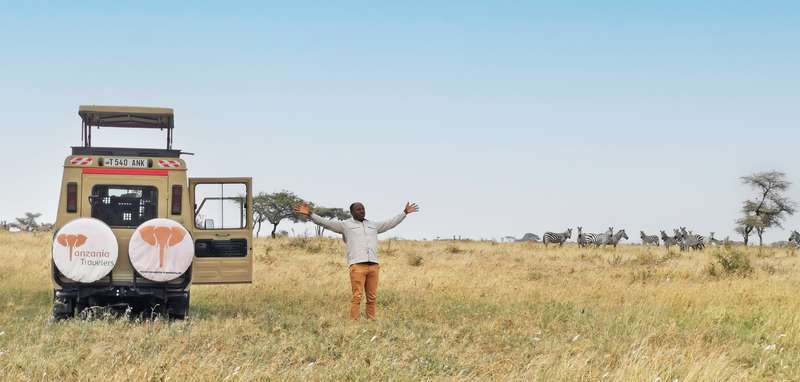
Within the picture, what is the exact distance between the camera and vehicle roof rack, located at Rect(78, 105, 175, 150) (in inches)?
564

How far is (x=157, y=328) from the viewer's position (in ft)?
38.1

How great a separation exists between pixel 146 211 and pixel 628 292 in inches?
383

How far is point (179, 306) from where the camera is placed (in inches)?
534

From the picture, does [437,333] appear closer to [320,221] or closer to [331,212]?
[320,221]

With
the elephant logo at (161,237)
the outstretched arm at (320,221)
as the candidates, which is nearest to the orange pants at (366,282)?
the outstretched arm at (320,221)

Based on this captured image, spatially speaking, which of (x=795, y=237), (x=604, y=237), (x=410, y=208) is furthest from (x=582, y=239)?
(x=410, y=208)

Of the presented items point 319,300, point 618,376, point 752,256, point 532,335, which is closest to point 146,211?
point 319,300

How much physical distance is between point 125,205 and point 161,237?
146 cm

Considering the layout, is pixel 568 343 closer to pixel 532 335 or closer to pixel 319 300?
pixel 532 335

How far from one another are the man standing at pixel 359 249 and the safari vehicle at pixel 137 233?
1.46 metres

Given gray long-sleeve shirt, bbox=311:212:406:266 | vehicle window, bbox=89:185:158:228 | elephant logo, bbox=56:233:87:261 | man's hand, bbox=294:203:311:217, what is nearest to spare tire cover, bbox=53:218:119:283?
elephant logo, bbox=56:233:87:261

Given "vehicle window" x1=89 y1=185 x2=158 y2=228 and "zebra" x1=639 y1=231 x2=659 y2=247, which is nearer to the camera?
"vehicle window" x1=89 y1=185 x2=158 y2=228

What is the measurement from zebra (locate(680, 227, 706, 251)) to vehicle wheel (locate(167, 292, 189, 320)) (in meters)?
33.6

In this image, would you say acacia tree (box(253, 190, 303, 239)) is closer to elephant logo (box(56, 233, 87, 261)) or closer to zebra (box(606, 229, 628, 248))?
zebra (box(606, 229, 628, 248))
